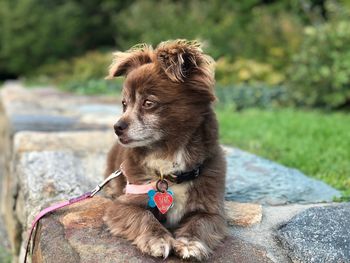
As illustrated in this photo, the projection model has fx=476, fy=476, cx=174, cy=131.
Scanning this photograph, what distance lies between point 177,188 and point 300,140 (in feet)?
11.7

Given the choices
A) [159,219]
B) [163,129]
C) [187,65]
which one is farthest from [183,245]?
[187,65]

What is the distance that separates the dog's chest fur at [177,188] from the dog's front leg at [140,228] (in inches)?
7.4

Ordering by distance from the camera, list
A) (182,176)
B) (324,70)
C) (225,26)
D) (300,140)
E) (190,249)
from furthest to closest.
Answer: (225,26) → (324,70) → (300,140) → (182,176) → (190,249)

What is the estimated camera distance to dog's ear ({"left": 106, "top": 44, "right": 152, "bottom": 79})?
314 centimetres

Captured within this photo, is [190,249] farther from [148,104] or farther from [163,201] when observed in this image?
[148,104]

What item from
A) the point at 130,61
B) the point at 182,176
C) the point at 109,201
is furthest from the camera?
the point at 109,201

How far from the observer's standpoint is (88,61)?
54.0ft

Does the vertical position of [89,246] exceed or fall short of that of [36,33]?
it exceeds it

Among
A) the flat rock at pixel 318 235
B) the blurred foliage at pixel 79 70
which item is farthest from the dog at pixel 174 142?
the blurred foliage at pixel 79 70

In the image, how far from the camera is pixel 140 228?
2697 mm

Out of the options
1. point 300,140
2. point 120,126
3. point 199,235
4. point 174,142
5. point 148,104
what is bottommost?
point 300,140

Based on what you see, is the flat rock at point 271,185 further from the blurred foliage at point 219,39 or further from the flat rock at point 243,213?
the blurred foliage at point 219,39

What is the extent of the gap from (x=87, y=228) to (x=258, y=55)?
11.1 meters

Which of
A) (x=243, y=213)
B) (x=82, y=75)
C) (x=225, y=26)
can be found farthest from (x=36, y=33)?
(x=243, y=213)
